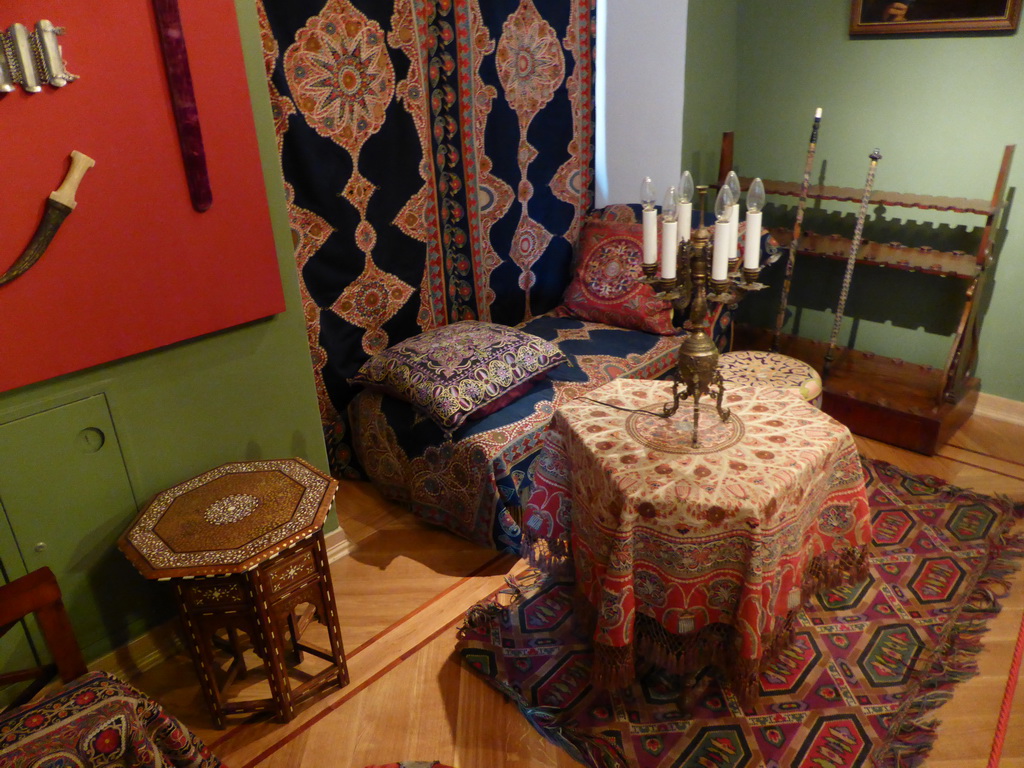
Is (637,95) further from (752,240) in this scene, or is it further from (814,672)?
(814,672)

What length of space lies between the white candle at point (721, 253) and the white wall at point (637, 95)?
2.18m

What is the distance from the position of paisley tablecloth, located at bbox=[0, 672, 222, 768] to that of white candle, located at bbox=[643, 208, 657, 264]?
4.98ft

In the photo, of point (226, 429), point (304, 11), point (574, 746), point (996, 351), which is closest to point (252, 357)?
point (226, 429)

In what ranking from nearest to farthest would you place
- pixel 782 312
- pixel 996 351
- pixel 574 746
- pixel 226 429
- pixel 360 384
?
pixel 574 746, pixel 226 429, pixel 360 384, pixel 996 351, pixel 782 312

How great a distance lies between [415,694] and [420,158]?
6.60ft

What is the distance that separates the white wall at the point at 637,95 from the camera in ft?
11.8

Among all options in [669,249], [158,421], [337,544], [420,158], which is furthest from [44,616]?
[420,158]

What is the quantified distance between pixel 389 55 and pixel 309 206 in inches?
25.9

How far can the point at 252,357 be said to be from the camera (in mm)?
2295

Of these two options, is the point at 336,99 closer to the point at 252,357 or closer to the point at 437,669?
the point at 252,357

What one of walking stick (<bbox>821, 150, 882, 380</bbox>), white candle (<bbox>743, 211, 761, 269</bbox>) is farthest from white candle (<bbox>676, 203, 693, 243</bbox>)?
walking stick (<bbox>821, 150, 882, 380</bbox>)

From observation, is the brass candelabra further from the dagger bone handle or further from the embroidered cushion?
the dagger bone handle

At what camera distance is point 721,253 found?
5.70 feet

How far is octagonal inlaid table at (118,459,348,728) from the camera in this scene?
1.80 m
